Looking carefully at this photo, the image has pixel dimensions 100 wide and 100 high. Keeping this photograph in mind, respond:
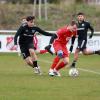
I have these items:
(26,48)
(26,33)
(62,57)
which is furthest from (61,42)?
(26,48)

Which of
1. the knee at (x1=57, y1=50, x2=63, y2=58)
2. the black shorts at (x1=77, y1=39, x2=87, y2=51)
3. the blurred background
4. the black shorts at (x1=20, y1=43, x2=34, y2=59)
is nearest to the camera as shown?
the knee at (x1=57, y1=50, x2=63, y2=58)

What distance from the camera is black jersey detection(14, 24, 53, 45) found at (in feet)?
62.7

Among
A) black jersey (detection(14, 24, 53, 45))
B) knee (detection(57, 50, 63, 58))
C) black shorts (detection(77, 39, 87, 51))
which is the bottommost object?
black shorts (detection(77, 39, 87, 51))

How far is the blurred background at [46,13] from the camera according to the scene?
45.0m

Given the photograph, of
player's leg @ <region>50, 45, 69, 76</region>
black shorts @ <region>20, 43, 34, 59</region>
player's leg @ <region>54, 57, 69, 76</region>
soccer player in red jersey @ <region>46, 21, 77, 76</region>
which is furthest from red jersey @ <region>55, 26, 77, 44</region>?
black shorts @ <region>20, 43, 34, 59</region>

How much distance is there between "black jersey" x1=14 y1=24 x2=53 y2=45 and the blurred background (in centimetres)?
2338

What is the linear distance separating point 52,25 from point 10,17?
381 cm

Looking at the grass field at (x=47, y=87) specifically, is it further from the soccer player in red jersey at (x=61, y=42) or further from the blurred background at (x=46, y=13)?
the blurred background at (x=46, y=13)

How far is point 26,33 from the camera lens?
63.4ft

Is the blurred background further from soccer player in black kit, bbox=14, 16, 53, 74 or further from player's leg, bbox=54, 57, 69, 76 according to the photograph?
player's leg, bbox=54, 57, 69, 76

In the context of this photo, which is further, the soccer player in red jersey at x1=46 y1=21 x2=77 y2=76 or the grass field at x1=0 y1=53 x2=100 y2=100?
the soccer player in red jersey at x1=46 y1=21 x2=77 y2=76

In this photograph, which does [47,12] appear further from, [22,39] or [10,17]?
[22,39]

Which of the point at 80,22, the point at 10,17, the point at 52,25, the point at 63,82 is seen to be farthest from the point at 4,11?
the point at 63,82

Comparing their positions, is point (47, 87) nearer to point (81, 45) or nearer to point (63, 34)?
point (63, 34)
